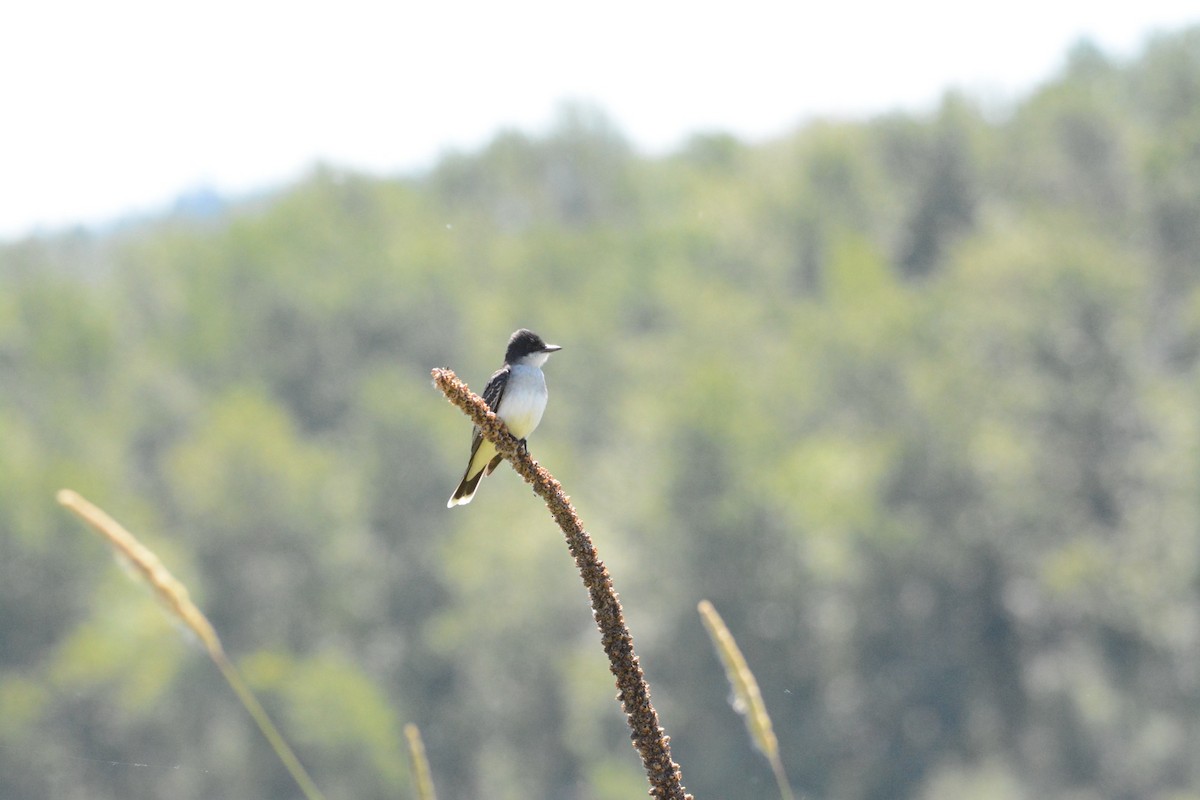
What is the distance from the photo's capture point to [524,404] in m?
7.88

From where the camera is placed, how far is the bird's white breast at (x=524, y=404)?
7859 millimetres

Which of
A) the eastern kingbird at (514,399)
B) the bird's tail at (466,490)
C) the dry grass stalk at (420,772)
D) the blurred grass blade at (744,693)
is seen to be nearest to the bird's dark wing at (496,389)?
the eastern kingbird at (514,399)

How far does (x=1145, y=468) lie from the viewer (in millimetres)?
64375

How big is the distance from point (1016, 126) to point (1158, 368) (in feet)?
83.7

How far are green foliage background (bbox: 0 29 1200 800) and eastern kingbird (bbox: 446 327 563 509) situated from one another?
41.0 meters

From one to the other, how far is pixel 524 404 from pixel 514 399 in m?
0.09

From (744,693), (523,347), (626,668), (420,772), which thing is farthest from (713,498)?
(420,772)

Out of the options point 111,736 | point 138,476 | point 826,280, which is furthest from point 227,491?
point 826,280

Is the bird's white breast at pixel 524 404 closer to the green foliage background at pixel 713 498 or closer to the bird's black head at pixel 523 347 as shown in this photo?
the bird's black head at pixel 523 347

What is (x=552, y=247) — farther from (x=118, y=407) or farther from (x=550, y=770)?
(x=550, y=770)

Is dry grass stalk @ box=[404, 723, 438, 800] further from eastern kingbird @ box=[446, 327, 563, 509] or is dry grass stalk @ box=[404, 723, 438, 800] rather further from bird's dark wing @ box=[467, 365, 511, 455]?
bird's dark wing @ box=[467, 365, 511, 455]

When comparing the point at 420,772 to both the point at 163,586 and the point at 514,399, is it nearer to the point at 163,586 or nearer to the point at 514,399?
the point at 163,586

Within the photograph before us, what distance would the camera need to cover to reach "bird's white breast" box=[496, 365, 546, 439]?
7859 mm

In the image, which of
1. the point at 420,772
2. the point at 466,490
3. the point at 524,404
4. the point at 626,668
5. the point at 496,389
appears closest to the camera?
the point at 420,772
